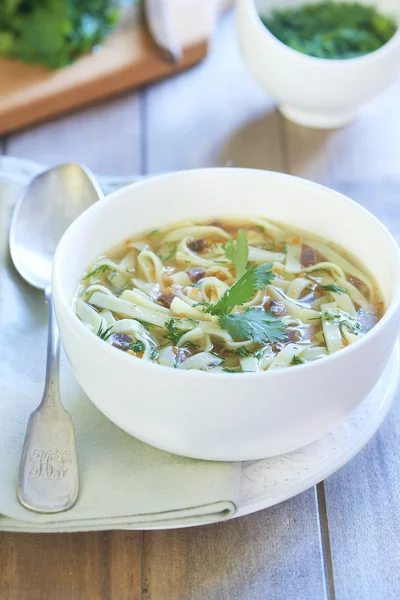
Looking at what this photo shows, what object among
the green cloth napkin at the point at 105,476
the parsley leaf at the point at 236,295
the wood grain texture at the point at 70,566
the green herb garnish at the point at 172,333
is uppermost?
the parsley leaf at the point at 236,295

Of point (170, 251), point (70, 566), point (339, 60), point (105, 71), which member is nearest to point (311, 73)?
point (339, 60)

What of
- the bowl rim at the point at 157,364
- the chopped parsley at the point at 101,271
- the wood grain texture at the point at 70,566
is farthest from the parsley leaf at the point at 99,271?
the wood grain texture at the point at 70,566

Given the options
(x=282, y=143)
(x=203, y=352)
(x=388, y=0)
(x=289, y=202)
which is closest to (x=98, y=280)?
(x=203, y=352)

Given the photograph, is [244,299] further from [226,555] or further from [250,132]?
Result: [250,132]

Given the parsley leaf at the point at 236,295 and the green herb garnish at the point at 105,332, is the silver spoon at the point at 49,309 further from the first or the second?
the parsley leaf at the point at 236,295

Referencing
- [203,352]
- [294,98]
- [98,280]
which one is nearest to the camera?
[203,352]

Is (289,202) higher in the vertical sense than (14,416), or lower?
higher

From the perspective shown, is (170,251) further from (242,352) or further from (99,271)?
(242,352)
